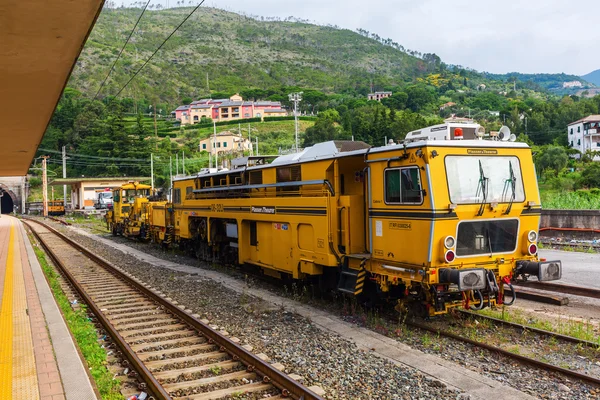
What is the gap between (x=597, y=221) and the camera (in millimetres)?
19922

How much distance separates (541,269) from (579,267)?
6.84 meters

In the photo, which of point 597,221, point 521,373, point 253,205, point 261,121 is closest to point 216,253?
point 253,205

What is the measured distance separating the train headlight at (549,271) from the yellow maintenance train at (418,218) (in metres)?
0.02

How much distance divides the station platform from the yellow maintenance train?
4949 mm

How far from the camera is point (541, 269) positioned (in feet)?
27.9

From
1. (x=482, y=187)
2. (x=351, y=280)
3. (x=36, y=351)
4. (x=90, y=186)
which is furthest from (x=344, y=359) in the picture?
(x=90, y=186)

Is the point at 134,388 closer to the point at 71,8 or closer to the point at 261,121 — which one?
the point at 71,8

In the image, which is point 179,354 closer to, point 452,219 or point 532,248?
point 452,219

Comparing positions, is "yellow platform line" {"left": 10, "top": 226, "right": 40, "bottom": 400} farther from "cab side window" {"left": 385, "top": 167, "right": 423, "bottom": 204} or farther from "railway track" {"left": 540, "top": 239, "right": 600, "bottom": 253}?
"railway track" {"left": 540, "top": 239, "right": 600, "bottom": 253}

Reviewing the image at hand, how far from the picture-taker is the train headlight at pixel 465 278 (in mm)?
7668

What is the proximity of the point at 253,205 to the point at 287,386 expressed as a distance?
7.46m

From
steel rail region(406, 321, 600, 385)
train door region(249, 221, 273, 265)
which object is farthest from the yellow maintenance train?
train door region(249, 221, 273, 265)

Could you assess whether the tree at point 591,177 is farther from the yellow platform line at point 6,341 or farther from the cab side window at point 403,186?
the yellow platform line at point 6,341

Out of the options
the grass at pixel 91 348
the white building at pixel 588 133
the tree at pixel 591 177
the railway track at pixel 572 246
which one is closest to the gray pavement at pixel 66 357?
the grass at pixel 91 348
